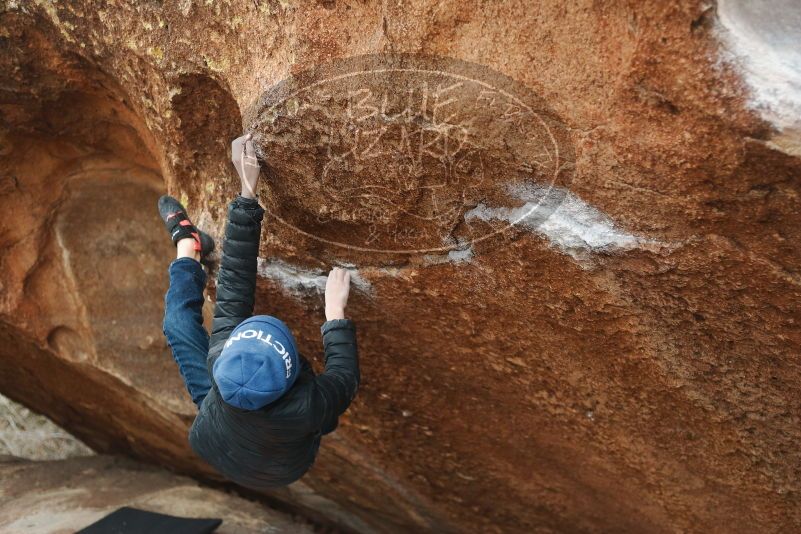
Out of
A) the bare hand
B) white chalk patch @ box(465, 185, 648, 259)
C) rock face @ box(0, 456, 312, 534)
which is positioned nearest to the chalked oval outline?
white chalk patch @ box(465, 185, 648, 259)

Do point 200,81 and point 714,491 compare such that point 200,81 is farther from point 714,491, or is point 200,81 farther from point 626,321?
point 714,491

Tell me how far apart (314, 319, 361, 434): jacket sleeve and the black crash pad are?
1343mm

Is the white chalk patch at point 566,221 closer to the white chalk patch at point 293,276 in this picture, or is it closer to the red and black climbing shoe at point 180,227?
the white chalk patch at point 293,276

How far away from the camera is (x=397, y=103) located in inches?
82.3

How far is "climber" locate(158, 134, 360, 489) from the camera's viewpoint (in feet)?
7.01

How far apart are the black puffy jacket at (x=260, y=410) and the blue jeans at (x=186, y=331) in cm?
15

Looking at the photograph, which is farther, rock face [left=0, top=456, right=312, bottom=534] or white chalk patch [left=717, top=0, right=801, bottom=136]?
rock face [left=0, top=456, right=312, bottom=534]

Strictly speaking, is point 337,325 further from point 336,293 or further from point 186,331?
point 186,331

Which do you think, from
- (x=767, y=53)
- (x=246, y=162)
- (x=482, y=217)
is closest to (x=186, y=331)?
(x=246, y=162)

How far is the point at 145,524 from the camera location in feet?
11.2

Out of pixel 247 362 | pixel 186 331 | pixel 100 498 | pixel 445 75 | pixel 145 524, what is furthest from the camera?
pixel 100 498

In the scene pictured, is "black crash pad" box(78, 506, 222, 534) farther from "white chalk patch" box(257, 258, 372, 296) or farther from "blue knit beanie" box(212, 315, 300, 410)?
"blue knit beanie" box(212, 315, 300, 410)

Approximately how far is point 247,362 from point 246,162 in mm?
648

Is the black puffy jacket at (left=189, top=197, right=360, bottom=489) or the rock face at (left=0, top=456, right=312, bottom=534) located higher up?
the black puffy jacket at (left=189, top=197, right=360, bottom=489)
